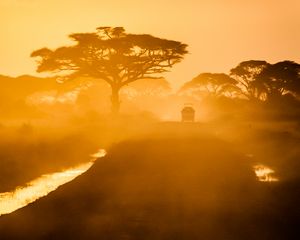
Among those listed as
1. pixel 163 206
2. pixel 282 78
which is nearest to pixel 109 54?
pixel 282 78

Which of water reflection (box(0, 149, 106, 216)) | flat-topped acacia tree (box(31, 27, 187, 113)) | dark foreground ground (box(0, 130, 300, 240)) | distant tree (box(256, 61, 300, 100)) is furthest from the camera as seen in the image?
distant tree (box(256, 61, 300, 100))

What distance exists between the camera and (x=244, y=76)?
9631cm

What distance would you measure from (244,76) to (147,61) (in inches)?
1391

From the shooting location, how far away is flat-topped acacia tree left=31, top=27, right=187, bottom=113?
63.1 meters

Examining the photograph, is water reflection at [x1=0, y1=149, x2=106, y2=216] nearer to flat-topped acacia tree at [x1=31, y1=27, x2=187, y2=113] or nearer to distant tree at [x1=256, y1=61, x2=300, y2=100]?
flat-topped acacia tree at [x1=31, y1=27, x2=187, y2=113]

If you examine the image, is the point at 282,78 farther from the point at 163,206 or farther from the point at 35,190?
the point at 163,206

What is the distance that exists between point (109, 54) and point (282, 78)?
31.1 metres

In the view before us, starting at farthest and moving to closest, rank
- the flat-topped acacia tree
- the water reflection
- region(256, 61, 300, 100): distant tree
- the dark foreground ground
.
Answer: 1. region(256, 61, 300, 100): distant tree
2. the flat-topped acacia tree
3. the water reflection
4. the dark foreground ground

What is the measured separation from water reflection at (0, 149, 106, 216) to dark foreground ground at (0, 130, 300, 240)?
0.71 m

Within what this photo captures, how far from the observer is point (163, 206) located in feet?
56.5

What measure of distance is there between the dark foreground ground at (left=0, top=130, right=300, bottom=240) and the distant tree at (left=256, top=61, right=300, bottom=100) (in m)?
59.2

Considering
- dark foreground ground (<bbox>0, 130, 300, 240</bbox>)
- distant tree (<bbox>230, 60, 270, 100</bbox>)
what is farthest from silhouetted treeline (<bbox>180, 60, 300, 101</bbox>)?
dark foreground ground (<bbox>0, 130, 300, 240</bbox>)

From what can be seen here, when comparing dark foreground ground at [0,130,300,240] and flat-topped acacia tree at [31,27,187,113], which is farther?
flat-topped acacia tree at [31,27,187,113]

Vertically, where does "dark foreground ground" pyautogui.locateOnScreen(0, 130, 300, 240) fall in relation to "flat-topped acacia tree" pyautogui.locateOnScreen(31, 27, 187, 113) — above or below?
below
